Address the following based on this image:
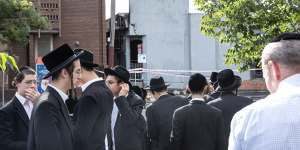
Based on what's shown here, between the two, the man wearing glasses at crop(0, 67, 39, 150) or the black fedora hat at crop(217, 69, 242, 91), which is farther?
the black fedora hat at crop(217, 69, 242, 91)

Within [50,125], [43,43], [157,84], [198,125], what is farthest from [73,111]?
[43,43]

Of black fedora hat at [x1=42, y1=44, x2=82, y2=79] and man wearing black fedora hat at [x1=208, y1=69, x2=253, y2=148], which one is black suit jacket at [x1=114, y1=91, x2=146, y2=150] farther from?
black fedora hat at [x1=42, y1=44, x2=82, y2=79]

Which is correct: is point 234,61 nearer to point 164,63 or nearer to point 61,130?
point 61,130

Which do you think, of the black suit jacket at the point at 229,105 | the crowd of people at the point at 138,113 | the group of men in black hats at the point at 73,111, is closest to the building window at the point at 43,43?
the crowd of people at the point at 138,113

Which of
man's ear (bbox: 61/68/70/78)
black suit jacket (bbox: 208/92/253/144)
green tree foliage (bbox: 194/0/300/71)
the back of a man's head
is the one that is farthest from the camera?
green tree foliage (bbox: 194/0/300/71)

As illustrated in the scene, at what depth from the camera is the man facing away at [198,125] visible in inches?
283

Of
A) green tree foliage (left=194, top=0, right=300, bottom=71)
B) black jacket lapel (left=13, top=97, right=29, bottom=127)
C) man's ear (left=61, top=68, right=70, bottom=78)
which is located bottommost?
black jacket lapel (left=13, top=97, right=29, bottom=127)

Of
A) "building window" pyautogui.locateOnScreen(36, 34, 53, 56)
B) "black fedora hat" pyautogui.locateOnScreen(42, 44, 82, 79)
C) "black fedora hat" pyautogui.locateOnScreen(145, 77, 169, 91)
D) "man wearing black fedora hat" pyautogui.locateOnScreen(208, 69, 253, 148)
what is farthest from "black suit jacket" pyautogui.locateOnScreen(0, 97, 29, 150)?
"building window" pyautogui.locateOnScreen(36, 34, 53, 56)

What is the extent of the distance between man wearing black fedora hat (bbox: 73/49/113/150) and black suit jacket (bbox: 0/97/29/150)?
43.0 inches

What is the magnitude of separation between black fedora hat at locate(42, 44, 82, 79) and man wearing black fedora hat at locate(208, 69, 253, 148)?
297 cm

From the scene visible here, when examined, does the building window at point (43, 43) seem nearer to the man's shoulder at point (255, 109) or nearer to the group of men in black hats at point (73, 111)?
the group of men in black hats at point (73, 111)

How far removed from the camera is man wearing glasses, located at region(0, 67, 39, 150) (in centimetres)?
→ 662

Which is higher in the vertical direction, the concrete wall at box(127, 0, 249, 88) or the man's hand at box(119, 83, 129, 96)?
the concrete wall at box(127, 0, 249, 88)

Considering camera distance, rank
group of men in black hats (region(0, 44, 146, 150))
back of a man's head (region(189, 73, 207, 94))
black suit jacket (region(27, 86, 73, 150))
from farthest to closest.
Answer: back of a man's head (region(189, 73, 207, 94)) < group of men in black hats (region(0, 44, 146, 150)) < black suit jacket (region(27, 86, 73, 150))
